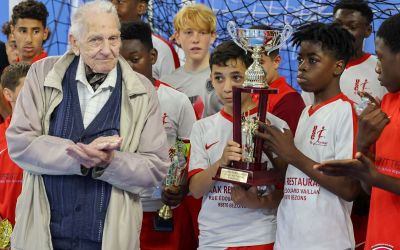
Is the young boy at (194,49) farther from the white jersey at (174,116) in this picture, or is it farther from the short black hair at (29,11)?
the short black hair at (29,11)

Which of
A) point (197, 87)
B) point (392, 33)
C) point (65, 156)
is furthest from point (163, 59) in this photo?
point (392, 33)

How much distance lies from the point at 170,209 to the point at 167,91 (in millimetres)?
623

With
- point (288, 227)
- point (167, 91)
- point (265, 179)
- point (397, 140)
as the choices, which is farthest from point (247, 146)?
point (167, 91)

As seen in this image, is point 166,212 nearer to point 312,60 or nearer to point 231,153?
point 231,153

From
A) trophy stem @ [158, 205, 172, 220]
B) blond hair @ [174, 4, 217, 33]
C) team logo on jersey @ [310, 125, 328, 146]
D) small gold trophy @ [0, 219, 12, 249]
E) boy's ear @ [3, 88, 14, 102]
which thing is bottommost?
small gold trophy @ [0, 219, 12, 249]

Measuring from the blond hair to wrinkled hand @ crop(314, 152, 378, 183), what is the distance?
2.06 metres

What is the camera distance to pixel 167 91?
4.04m

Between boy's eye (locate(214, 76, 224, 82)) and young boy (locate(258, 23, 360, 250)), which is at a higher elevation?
boy's eye (locate(214, 76, 224, 82))

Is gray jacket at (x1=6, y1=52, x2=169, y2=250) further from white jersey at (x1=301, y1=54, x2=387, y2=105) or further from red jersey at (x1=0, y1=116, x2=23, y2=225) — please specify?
white jersey at (x1=301, y1=54, x2=387, y2=105)

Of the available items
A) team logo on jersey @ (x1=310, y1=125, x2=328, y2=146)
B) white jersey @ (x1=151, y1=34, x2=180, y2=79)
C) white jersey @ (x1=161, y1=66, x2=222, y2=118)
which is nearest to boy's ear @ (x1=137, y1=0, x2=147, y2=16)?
white jersey @ (x1=151, y1=34, x2=180, y2=79)

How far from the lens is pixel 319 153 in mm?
3154

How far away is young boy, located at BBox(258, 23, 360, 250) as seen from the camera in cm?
310

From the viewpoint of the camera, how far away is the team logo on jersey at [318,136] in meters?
3.14

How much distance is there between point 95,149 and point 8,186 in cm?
117
